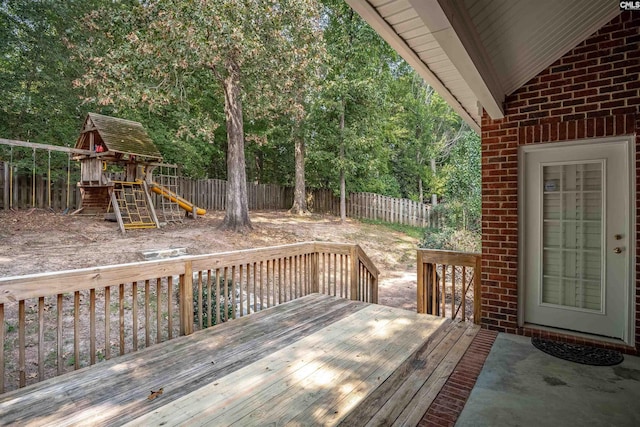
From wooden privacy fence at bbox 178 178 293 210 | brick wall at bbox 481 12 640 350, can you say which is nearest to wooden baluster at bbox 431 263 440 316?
brick wall at bbox 481 12 640 350

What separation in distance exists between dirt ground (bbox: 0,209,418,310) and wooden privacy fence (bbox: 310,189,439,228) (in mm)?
1912

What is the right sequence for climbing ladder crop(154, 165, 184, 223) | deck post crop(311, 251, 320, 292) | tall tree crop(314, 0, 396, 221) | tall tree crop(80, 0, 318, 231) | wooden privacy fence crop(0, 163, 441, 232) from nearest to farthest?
deck post crop(311, 251, 320, 292) → tall tree crop(80, 0, 318, 231) → wooden privacy fence crop(0, 163, 441, 232) → climbing ladder crop(154, 165, 184, 223) → tall tree crop(314, 0, 396, 221)

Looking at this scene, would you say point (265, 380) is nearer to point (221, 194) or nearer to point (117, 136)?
point (117, 136)

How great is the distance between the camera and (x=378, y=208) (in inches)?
559

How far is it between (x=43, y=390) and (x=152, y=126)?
13000mm

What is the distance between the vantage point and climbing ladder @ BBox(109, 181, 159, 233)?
359 inches

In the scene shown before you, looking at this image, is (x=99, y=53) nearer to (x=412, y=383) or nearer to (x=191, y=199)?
(x=191, y=199)

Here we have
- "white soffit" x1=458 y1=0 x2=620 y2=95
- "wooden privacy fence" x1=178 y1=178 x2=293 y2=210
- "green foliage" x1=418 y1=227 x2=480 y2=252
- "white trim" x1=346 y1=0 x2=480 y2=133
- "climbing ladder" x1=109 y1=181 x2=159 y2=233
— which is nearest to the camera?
"white trim" x1=346 y1=0 x2=480 y2=133

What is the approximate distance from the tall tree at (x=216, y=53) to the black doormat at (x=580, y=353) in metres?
7.62

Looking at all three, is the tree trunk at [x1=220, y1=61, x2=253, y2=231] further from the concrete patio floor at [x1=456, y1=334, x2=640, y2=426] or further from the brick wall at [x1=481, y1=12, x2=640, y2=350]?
the concrete patio floor at [x1=456, y1=334, x2=640, y2=426]

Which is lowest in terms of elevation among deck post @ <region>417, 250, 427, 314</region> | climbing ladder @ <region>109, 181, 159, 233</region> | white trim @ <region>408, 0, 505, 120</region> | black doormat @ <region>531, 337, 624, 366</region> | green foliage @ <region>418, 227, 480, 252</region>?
black doormat @ <region>531, 337, 624, 366</region>

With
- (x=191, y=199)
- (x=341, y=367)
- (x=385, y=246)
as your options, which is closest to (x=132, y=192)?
(x=191, y=199)

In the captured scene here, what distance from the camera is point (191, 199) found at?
13.0 metres

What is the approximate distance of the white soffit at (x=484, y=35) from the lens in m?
1.67
